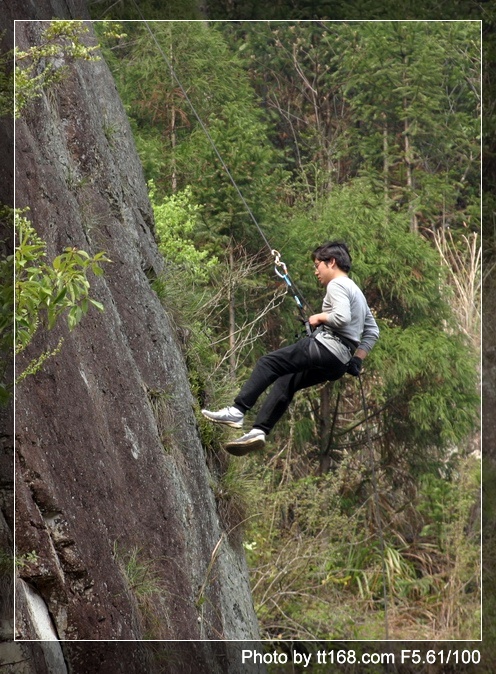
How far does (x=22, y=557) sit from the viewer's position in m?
6.87

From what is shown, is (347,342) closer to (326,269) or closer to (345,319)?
(345,319)

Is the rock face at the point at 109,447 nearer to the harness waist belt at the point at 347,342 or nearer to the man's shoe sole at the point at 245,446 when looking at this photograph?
the man's shoe sole at the point at 245,446

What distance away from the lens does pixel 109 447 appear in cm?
790

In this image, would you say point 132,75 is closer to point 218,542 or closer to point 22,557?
point 218,542

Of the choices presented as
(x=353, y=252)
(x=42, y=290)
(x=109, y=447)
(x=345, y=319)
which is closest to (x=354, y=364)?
(x=345, y=319)

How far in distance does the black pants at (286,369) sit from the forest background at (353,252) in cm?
665

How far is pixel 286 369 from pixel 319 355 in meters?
0.21

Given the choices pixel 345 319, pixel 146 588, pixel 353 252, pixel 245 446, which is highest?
pixel 345 319

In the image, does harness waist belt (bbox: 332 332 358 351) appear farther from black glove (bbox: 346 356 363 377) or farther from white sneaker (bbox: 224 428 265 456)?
white sneaker (bbox: 224 428 265 456)

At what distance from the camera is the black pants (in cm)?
847

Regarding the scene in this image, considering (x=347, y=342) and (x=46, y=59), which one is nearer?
(x=347, y=342)

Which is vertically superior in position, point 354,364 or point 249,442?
point 354,364

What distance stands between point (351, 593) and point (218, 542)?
802cm

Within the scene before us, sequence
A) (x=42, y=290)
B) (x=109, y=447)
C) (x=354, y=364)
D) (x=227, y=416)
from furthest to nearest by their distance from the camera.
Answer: (x=354, y=364), (x=227, y=416), (x=109, y=447), (x=42, y=290)
